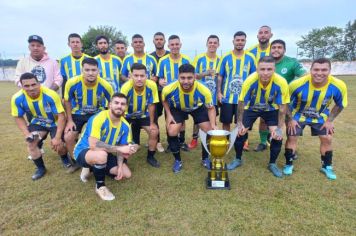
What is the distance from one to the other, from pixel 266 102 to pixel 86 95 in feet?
8.56

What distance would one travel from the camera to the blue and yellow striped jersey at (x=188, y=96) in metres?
4.04

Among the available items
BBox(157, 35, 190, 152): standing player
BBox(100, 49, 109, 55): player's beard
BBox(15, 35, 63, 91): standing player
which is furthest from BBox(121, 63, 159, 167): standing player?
BBox(15, 35, 63, 91): standing player

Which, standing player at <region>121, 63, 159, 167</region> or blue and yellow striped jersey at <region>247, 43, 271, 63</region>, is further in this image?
blue and yellow striped jersey at <region>247, 43, 271, 63</region>

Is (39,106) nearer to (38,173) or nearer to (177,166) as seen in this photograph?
(38,173)

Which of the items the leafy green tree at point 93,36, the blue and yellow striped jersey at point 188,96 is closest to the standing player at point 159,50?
the blue and yellow striped jersey at point 188,96

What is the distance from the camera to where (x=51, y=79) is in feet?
14.1

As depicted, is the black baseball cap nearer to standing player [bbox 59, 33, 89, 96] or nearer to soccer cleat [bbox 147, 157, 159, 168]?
standing player [bbox 59, 33, 89, 96]

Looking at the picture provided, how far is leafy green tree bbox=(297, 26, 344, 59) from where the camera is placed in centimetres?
4875

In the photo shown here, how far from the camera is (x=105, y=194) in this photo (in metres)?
3.27

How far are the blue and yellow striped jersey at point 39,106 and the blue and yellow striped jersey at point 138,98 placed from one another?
0.95 m

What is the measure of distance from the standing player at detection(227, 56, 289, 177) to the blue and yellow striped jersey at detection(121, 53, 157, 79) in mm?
1788

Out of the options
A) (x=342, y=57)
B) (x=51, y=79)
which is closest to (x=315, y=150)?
(x=51, y=79)

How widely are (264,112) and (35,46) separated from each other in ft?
11.9

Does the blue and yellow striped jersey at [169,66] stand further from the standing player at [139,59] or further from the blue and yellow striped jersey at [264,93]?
the blue and yellow striped jersey at [264,93]
